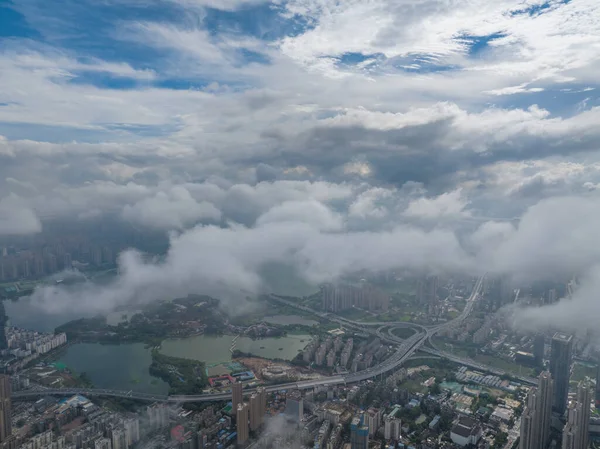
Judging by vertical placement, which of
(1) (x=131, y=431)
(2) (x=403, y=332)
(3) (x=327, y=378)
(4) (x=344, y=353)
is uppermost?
(1) (x=131, y=431)

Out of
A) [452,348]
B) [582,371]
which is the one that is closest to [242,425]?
[452,348]

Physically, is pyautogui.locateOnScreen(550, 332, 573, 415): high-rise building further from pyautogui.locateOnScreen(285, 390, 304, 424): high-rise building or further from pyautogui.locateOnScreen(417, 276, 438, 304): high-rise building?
pyautogui.locateOnScreen(417, 276, 438, 304): high-rise building

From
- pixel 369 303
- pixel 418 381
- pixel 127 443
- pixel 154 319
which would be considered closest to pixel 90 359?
pixel 154 319

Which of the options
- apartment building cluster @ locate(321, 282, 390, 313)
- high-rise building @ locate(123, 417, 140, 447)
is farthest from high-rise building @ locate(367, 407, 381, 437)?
apartment building cluster @ locate(321, 282, 390, 313)

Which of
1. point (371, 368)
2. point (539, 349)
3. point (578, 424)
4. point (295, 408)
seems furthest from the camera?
point (539, 349)

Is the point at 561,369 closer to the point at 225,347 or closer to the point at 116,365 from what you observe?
the point at 225,347

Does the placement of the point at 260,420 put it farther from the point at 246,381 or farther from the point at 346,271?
the point at 346,271
